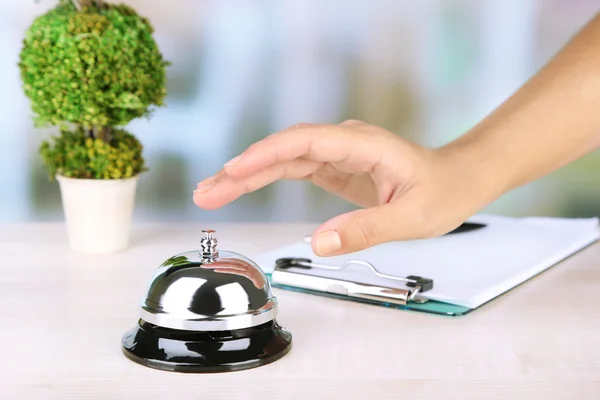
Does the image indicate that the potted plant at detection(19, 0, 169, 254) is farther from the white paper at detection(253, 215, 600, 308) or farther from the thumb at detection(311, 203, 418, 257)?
the thumb at detection(311, 203, 418, 257)

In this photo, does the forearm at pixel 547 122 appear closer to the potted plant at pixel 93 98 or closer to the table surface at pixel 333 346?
the table surface at pixel 333 346

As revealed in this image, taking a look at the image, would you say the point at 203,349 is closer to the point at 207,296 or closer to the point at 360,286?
the point at 207,296

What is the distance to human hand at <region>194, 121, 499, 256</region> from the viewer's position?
0.87m

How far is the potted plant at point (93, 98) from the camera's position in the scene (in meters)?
1.18

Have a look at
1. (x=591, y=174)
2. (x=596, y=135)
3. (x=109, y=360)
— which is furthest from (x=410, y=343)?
(x=591, y=174)

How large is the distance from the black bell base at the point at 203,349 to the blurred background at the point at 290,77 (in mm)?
815

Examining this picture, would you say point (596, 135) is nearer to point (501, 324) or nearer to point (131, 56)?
point (501, 324)

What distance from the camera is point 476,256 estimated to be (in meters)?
1.13

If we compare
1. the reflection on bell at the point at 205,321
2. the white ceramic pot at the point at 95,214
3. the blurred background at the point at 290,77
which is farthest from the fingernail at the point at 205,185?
the blurred background at the point at 290,77

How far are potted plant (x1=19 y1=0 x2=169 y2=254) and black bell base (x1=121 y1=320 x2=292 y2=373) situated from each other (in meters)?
0.48

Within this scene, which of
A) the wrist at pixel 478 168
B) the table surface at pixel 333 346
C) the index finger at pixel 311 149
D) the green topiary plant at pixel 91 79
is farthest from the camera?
the green topiary plant at pixel 91 79

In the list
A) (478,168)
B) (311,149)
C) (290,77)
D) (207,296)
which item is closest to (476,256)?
(478,168)

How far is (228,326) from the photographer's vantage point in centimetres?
76

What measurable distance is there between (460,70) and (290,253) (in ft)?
2.15
